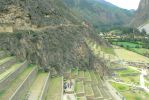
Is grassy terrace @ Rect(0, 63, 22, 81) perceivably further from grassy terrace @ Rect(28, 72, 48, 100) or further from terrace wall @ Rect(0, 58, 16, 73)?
grassy terrace @ Rect(28, 72, 48, 100)

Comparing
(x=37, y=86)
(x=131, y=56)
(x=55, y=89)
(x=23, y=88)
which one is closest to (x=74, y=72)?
(x=55, y=89)

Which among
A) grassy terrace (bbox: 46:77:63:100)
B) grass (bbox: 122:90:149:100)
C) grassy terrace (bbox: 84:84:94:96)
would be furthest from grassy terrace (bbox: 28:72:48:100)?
grass (bbox: 122:90:149:100)

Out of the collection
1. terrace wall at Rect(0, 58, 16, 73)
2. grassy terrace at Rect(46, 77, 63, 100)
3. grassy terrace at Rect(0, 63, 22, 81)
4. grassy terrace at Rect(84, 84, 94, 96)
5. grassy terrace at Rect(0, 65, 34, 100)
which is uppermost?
terrace wall at Rect(0, 58, 16, 73)

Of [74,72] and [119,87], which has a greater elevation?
[74,72]

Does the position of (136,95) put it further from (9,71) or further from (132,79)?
(9,71)

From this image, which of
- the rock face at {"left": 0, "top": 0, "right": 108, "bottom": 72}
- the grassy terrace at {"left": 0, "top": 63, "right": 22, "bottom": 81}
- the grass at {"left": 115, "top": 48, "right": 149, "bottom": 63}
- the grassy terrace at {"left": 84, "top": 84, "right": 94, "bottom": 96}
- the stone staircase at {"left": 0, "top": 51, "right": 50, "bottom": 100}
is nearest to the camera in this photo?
the stone staircase at {"left": 0, "top": 51, "right": 50, "bottom": 100}

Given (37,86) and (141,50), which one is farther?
(141,50)

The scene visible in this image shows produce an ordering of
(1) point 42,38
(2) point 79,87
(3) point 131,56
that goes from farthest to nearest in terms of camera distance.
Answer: (3) point 131,56
(1) point 42,38
(2) point 79,87
